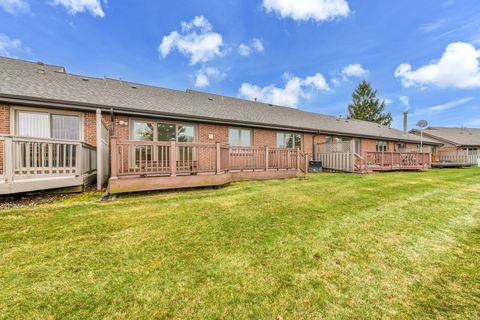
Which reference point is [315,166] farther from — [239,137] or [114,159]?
[114,159]

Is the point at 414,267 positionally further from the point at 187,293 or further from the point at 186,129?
the point at 186,129

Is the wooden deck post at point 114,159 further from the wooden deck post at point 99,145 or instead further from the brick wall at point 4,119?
the brick wall at point 4,119

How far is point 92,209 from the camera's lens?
4418 mm

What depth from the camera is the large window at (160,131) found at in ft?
30.4

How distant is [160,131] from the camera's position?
31.9 ft

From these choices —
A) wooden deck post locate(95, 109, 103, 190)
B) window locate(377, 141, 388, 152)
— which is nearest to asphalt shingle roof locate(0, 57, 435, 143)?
wooden deck post locate(95, 109, 103, 190)

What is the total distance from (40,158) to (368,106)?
4704 centimetres

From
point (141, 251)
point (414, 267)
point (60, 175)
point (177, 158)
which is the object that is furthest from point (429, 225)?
point (60, 175)

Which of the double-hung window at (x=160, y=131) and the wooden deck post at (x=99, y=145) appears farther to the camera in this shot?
the double-hung window at (x=160, y=131)

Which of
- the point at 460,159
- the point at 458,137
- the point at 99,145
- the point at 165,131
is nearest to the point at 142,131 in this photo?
the point at 165,131

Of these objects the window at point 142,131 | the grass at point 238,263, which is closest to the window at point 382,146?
the grass at point 238,263

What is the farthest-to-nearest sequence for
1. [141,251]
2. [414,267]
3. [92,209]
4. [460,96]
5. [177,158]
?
[460,96] < [177,158] < [92,209] < [141,251] < [414,267]

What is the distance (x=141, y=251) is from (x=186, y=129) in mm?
8134

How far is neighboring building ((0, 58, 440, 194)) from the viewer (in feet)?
17.4
